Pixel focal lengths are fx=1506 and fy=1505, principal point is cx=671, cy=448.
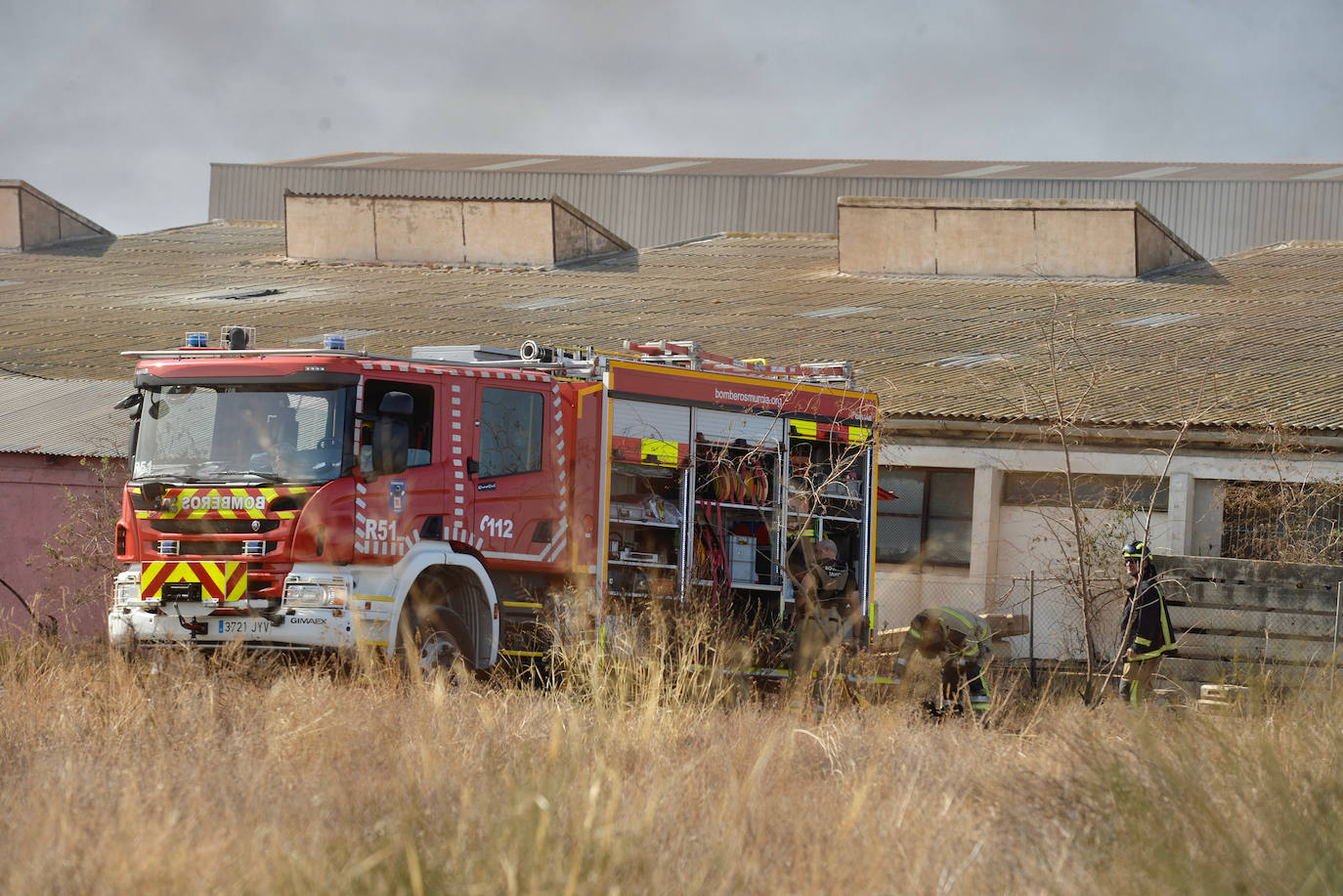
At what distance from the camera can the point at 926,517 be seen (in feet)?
64.4

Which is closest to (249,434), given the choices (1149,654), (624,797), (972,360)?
(624,797)

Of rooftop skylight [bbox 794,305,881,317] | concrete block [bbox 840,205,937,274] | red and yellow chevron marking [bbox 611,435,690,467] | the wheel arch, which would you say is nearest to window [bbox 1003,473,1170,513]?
rooftop skylight [bbox 794,305,881,317]

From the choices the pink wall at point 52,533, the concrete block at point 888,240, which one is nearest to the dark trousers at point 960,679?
the pink wall at point 52,533

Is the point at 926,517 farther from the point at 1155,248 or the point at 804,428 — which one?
the point at 1155,248

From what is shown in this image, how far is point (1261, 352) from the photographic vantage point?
20.1 m

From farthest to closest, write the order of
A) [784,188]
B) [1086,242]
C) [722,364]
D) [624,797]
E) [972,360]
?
[784,188], [1086,242], [972,360], [722,364], [624,797]

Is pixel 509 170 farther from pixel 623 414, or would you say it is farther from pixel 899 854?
pixel 899 854

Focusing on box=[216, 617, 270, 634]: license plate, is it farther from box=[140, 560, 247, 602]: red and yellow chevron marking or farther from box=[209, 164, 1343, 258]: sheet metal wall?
box=[209, 164, 1343, 258]: sheet metal wall

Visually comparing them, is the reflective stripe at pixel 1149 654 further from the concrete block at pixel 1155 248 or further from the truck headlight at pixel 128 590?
the concrete block at pixel 1155 248

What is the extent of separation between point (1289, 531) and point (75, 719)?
13.3 m

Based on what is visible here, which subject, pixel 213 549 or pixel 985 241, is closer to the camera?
pixel 213 549

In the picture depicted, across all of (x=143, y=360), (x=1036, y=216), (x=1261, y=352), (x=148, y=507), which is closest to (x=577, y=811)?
(x=148, y=507)

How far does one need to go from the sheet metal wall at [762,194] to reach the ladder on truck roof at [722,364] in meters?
23.0

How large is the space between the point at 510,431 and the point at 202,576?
103 inches
